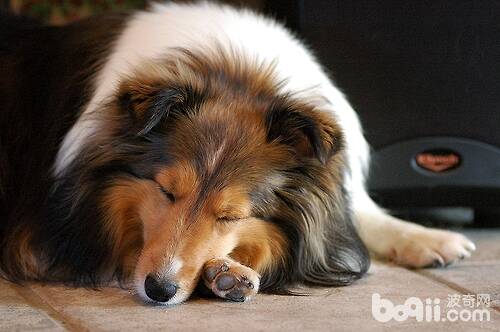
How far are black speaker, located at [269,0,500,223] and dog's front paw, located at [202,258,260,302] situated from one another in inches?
46.4

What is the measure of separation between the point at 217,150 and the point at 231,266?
1.08 ft

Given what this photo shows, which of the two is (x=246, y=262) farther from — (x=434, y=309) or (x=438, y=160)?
(x=438, y=160)

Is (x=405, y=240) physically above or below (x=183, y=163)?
below

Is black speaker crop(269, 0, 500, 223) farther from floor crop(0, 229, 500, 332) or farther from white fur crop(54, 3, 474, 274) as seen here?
floor crop(0, 229, 500, 332)

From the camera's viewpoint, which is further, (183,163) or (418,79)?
(418,79)

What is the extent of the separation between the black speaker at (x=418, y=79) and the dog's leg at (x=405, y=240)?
1.19 feet

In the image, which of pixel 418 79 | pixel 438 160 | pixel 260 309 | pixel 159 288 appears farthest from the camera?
pixel 438 160

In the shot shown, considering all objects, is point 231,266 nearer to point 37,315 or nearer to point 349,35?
point 37,315

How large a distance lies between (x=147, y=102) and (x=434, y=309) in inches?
38.8

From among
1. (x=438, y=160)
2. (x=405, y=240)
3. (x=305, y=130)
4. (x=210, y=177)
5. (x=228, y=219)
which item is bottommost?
(x=405, y=240)

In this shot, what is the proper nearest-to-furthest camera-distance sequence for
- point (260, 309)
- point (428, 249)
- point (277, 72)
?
point (260, 309) < point (277, 72) < point (428, 249)

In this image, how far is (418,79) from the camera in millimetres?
3414

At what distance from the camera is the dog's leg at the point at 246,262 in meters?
2.42

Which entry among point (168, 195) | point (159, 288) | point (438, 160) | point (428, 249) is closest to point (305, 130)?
point (168, 195)
